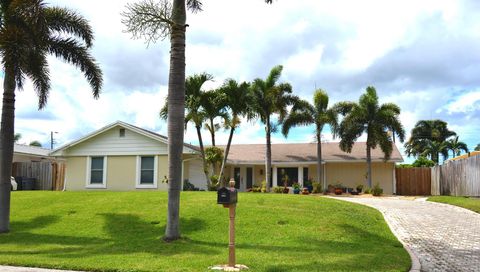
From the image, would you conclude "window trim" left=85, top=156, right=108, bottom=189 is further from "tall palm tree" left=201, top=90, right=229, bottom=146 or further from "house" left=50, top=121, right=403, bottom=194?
"tall palm tree" left=201, top=90, right=229, bottom=146

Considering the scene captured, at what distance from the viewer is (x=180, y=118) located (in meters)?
12.3

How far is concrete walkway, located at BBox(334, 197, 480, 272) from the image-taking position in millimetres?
10033

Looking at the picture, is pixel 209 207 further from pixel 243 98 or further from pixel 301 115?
pixel 301 115

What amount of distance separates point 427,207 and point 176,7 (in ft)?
45.8

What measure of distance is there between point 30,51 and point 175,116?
522cm

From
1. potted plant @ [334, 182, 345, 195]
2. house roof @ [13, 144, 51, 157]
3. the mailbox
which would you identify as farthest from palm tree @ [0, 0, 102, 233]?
potted plant @ [334, 182, 345, 195]

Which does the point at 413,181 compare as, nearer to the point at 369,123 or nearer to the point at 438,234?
the point at 369,123

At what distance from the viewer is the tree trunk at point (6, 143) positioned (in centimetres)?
1430

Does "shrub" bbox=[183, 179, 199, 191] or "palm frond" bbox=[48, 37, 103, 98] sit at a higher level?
"palm frond" bbox=[48, 37, 103, 98]

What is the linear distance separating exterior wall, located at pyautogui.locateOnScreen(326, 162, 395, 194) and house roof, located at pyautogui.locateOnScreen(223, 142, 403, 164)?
75cm

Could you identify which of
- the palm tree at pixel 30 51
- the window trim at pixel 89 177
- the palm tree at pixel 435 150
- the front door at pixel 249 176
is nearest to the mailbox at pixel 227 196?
the palm tree at pixel 30 51

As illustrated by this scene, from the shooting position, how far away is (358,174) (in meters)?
34.2

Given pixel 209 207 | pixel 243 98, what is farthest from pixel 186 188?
pixel 209 207

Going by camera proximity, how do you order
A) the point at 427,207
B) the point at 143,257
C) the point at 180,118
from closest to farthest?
the point at 143,257
the point at 180,118
the point at 427,207
